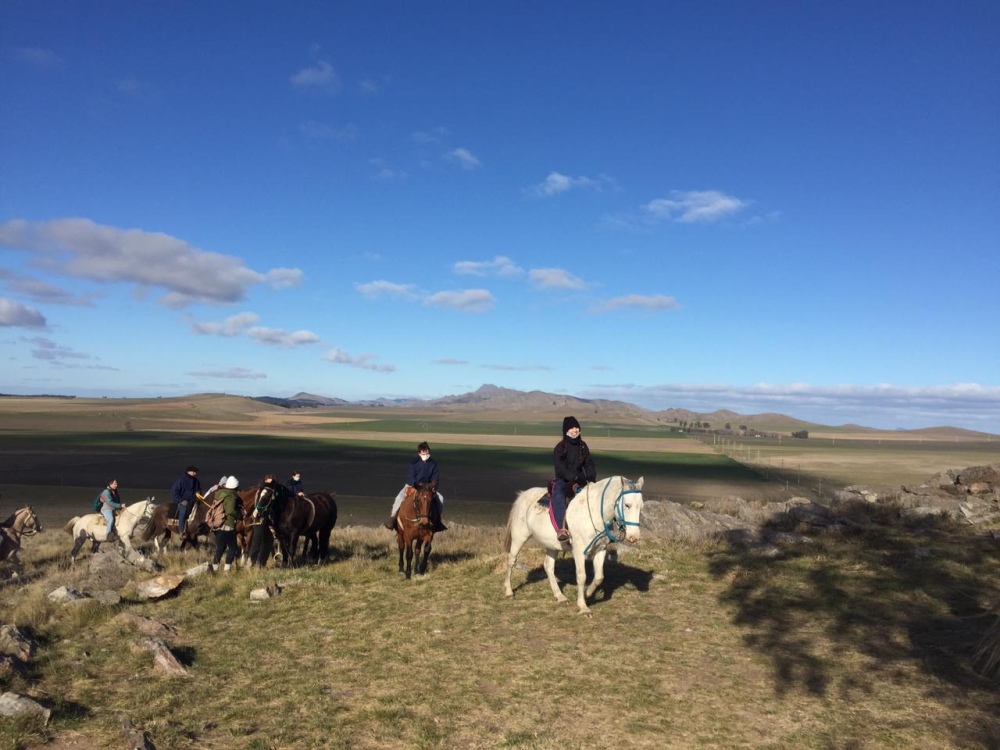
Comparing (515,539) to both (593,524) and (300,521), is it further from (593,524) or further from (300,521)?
(300,521)

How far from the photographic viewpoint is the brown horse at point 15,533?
17.4m

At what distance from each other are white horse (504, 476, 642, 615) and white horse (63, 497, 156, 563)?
14.0 m

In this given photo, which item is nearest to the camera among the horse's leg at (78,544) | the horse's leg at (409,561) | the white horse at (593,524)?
the white horse at (593,524)

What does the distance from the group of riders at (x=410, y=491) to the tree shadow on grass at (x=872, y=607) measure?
3.58 meters

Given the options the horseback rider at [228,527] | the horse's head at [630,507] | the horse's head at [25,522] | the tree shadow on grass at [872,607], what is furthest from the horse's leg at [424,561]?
the horse's head at [25,522]

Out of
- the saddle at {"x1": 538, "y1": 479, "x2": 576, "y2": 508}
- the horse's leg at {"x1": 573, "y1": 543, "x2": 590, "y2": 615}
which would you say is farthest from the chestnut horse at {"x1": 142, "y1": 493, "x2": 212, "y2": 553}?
the horse's leg at {"x1": 573, "y1": 543, "x2": 590, "y2": 615}

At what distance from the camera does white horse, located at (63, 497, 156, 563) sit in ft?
65.7

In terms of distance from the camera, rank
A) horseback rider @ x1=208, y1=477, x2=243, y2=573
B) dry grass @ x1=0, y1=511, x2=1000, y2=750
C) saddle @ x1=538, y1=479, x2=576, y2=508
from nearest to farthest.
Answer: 1. dry grass @ x1=0, y1=511, x2=1000, y2=750
2. saddle @ x1=538, y1=479, x2=576, y2=508
3. horseback rider @ x1=208, y1=477, x2=243, y2=573

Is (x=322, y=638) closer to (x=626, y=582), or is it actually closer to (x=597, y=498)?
(x=597, y=498)

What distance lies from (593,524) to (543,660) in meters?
2.72

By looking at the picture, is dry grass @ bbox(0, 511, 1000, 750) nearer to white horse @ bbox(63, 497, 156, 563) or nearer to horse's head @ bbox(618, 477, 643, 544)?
horse's head @ bbox(618, 477, 643, 544)

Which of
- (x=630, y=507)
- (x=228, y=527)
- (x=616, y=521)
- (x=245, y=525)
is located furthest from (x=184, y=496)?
(x=630, y=507)

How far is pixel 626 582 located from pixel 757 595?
2592 millimetres

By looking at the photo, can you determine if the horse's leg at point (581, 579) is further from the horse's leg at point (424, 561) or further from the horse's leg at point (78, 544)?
the horse's leg at point (78, 544)
